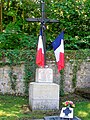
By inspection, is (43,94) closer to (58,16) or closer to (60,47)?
(60,47)

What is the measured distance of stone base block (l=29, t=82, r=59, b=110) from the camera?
23.8 feet

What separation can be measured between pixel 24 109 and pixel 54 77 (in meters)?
2.17

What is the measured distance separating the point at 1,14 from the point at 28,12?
1.10 metres

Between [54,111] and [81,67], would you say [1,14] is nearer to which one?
[81,67]

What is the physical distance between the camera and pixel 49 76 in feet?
24.4

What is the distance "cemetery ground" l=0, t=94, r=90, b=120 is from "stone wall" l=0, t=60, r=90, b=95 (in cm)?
31

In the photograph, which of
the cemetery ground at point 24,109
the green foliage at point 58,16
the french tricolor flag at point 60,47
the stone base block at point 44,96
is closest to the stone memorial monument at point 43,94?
the stone base block at point 44,96

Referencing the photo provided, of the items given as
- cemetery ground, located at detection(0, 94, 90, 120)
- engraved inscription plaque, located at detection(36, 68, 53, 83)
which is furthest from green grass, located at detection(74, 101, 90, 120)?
engraved inscription plaque, located at detection(36, 68, 53, 83)

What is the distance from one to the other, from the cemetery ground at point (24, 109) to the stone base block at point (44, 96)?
0.50ft

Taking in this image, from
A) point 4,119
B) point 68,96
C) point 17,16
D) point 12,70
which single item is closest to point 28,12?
point 17,16

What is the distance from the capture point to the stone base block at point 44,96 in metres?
7.27

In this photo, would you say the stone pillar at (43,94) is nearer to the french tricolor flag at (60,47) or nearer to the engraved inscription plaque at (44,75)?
the engraved inscription plaque at (44,75)

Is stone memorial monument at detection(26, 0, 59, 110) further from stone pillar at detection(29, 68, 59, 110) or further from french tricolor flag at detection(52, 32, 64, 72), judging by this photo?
french tricolor flag at detection(52, 32, 64, 72)

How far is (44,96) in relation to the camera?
7.30 metres
